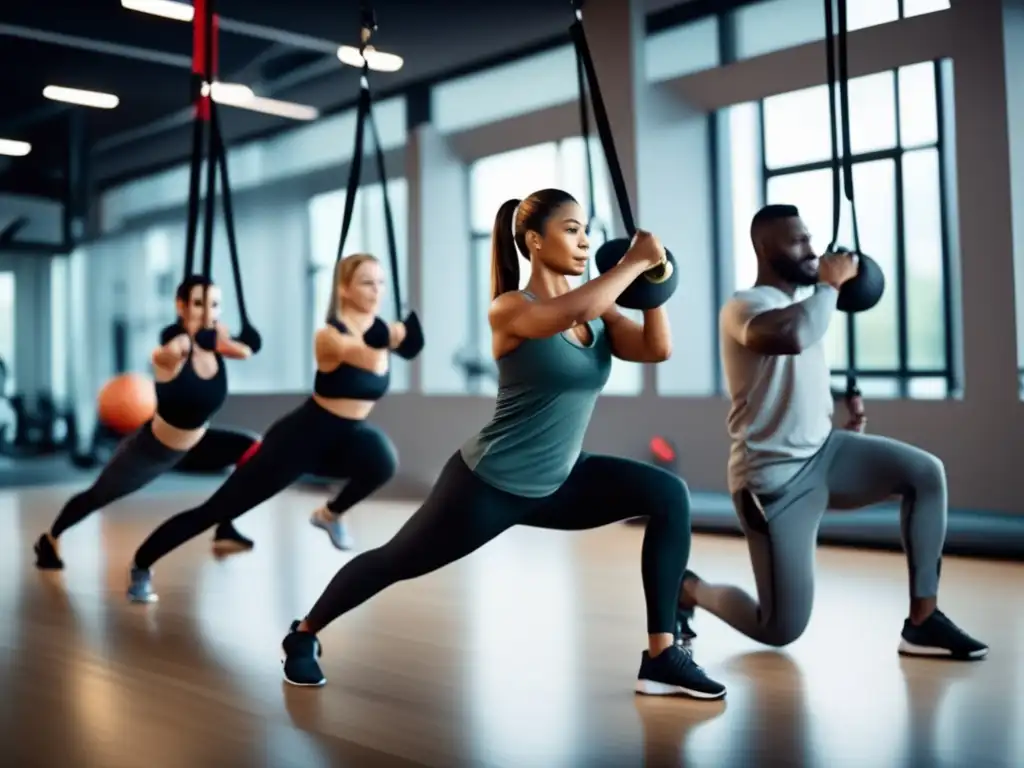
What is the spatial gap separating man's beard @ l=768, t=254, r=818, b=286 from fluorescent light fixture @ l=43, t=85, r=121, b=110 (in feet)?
19.5

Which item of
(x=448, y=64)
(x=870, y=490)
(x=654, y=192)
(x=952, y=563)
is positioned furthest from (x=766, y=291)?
(x=448, y=64)

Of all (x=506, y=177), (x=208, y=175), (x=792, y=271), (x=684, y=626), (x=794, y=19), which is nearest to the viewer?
(x=792, y=271)

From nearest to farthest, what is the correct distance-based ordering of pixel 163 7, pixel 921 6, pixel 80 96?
1. pixel 163 7
2. pixel 921 6
3. pixel 80 96

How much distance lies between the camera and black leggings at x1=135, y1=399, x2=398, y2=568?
129 inches

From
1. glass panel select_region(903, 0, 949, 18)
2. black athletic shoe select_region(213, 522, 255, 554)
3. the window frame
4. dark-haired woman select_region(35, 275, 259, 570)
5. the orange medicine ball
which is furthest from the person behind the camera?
the orange medicine ball

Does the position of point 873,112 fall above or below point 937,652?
above

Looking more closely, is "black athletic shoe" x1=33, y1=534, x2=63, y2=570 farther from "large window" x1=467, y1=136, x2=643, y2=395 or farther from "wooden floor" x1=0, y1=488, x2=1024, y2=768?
"large window" x1=467, y1=136, x2=643, y2=395

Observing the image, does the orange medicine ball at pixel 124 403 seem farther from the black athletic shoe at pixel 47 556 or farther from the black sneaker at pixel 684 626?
the black sneaker at pixel 684 626

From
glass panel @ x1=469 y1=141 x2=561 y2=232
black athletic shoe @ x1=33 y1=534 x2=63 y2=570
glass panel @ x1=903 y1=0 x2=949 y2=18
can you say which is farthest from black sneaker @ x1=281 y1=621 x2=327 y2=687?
glass panel @ x1=469 y1=141 x2=561 y2=232

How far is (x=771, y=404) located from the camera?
95.4 inches

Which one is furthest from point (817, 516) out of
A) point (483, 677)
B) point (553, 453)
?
point (483, 677)

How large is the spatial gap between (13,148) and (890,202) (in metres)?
5.54

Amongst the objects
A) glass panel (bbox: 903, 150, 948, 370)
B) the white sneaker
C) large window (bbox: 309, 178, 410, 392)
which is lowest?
the white sneaker

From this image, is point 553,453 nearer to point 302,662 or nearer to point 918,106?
point 302,662
